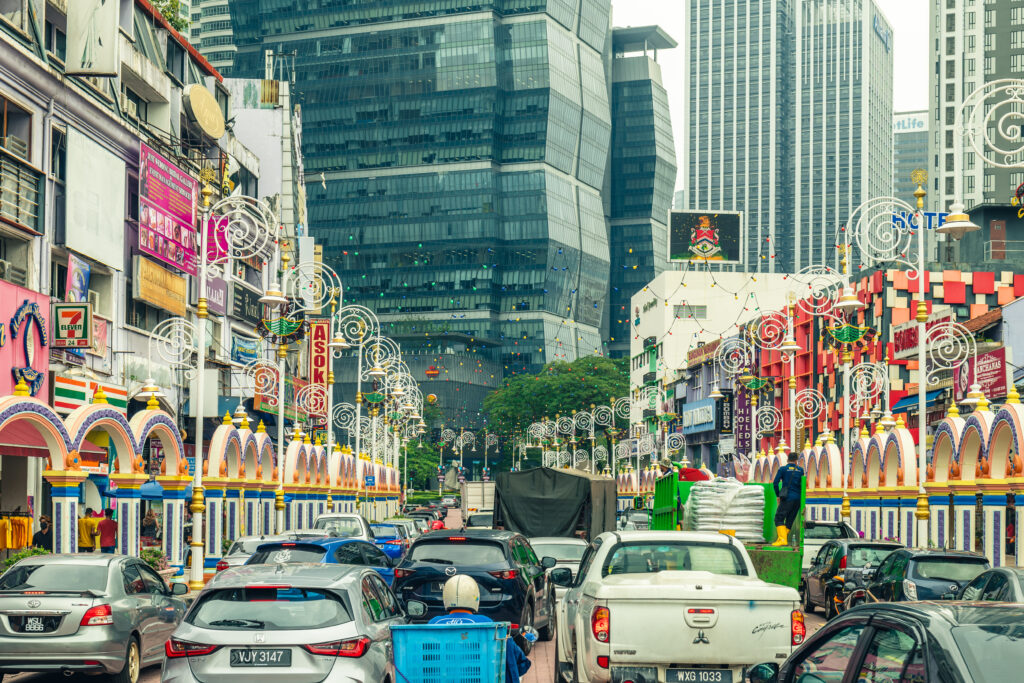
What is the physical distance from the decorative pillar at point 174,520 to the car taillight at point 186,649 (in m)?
21.7

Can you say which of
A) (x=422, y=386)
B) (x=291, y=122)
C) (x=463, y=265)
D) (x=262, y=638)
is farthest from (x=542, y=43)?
(x=262, y=638)

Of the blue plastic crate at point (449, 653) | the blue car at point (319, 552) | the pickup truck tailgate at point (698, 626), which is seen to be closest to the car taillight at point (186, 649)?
the blue plastic crate at point (449, 653)

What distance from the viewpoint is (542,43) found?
5974 inches

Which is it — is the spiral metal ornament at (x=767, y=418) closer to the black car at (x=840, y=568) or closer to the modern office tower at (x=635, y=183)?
the black car at (x=840, y=568)

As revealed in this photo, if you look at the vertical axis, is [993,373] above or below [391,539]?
above

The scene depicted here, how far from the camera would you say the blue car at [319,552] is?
1717 centimetres

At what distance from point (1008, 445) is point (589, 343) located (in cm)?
13483

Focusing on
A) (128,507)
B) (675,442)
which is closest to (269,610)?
(128,507)

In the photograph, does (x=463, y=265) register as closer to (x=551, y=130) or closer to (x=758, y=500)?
(x=551, y=130)

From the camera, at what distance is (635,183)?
183500 mm

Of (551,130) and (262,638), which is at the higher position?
(551,130)

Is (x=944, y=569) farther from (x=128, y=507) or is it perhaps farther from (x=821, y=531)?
(x=128, y=507)

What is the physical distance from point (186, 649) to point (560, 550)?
14.0m

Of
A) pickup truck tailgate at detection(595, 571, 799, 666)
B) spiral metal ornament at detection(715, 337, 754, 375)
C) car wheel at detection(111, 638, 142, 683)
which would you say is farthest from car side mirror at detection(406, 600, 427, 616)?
spiral metal ornament at detection(715, 337, 754, 375)
